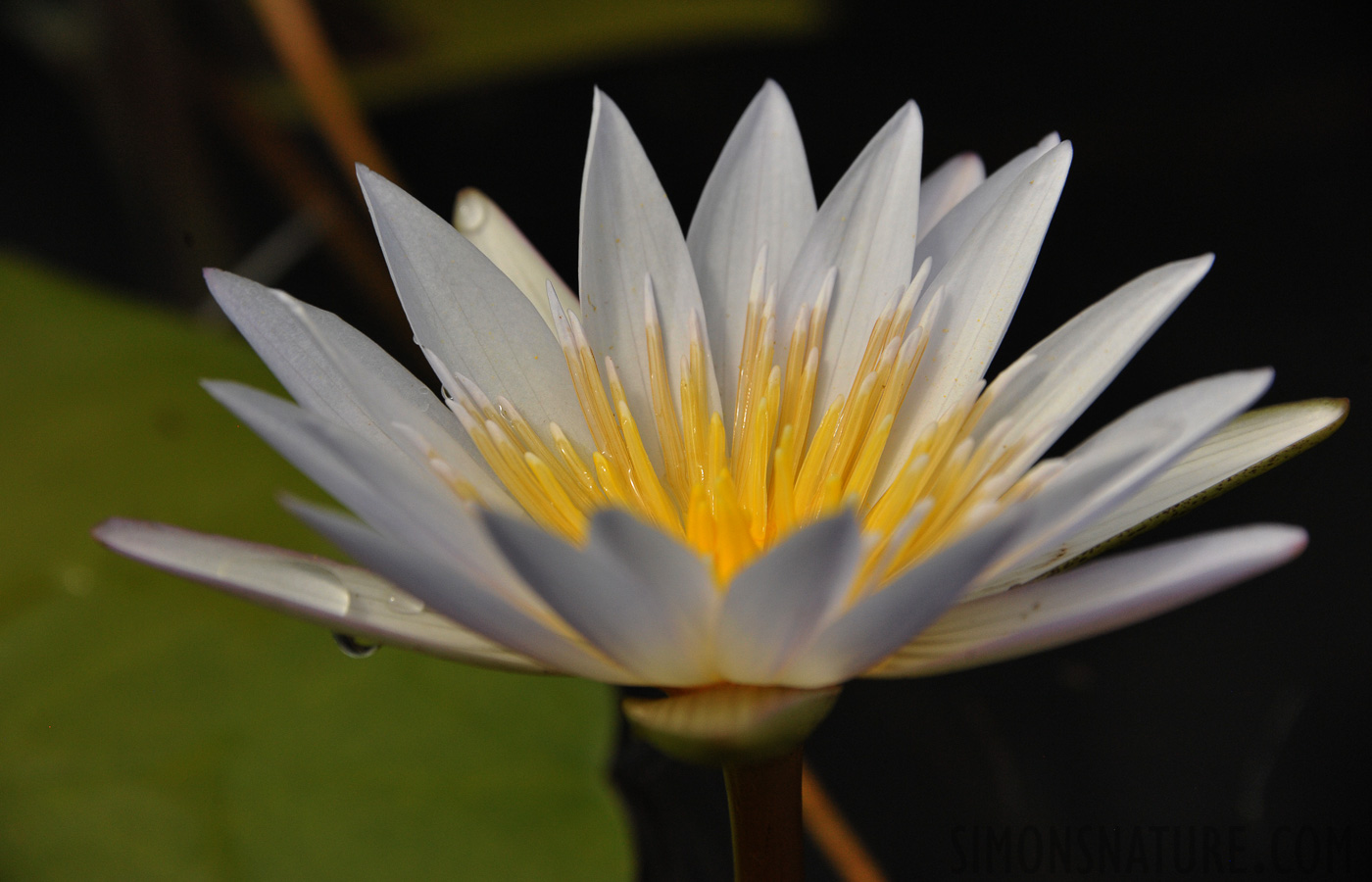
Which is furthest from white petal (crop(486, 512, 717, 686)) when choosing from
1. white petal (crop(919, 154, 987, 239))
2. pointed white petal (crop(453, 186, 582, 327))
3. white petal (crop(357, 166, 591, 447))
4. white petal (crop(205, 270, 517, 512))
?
white petal (crop(919, 154, 987, 239))

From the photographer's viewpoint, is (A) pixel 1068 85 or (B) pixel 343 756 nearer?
(B) pixel 343 756

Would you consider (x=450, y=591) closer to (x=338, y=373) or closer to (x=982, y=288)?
(x=338, y=373)

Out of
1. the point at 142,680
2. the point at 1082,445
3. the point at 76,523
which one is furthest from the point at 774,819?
A: the point at 76,523

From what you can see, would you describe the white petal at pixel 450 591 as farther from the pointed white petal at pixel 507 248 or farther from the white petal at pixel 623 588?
the pointed white petal at pixel 507 248

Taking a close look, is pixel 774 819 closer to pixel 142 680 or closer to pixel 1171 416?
pixel 1171 416

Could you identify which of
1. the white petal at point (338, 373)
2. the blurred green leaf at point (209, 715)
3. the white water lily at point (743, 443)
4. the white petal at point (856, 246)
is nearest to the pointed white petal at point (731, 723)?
the white water lily at point (743, 443)

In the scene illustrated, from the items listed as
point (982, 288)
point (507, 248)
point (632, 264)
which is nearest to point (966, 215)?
point (982, 288)
